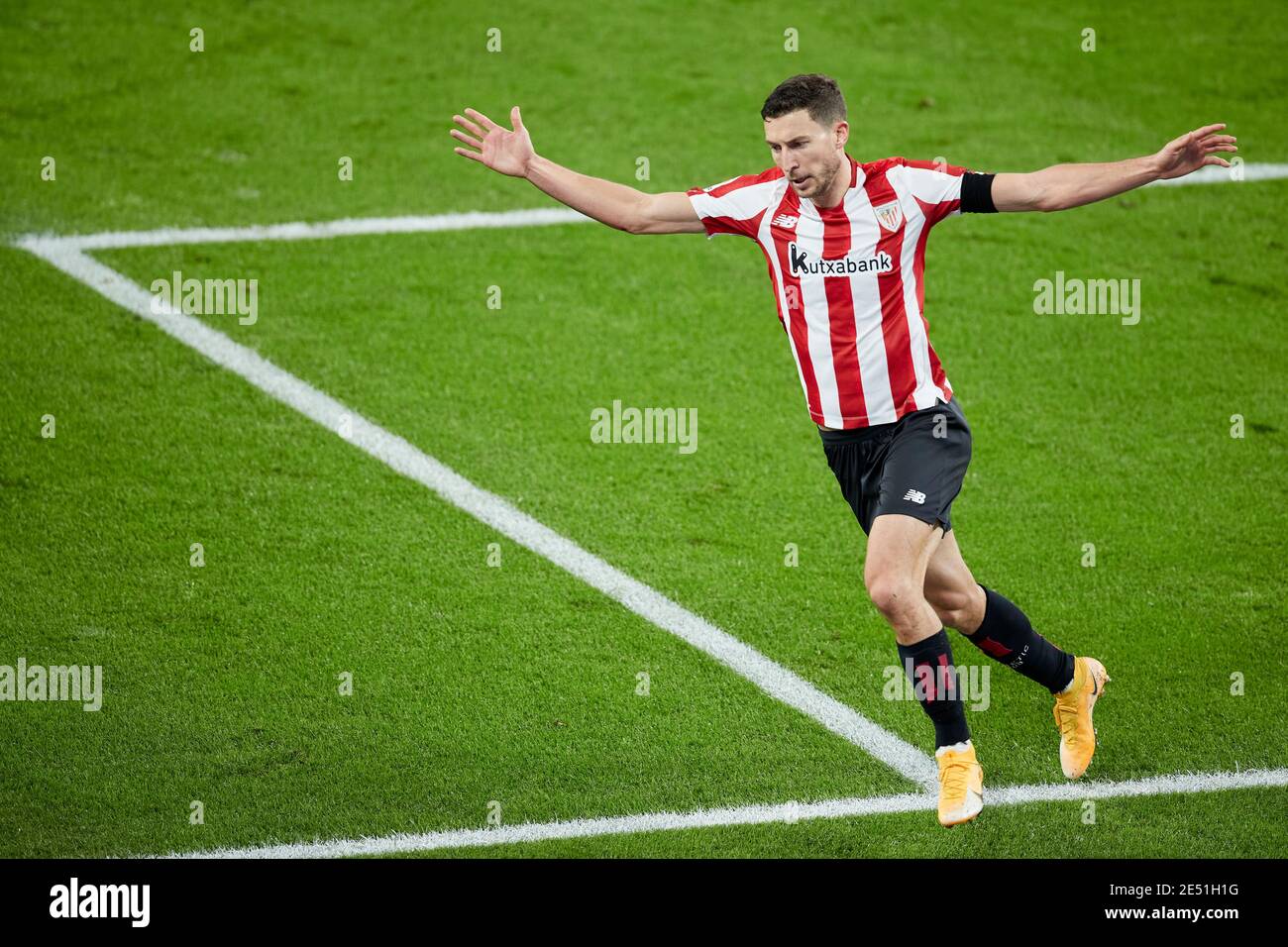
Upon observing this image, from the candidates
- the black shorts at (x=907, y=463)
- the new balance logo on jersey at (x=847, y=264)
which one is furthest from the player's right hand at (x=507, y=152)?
the black shorts at (x=907, y=463)

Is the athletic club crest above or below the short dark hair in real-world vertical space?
below

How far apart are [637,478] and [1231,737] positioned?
3179mm

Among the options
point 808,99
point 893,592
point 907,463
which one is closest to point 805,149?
point 808,99

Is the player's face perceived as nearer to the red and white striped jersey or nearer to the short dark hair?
the short dark hair

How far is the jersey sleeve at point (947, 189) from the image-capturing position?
5.71 m

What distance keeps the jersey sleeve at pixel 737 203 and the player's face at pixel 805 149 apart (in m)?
0.27

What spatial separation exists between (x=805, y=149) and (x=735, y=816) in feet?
8.09

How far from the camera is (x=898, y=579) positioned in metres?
5.38

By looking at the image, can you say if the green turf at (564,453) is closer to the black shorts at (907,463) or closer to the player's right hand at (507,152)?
the black shorts at (907,463)

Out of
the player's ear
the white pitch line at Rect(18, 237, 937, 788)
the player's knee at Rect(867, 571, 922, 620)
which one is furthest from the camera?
the white pitch line at Rect(18, 237, 937, 788)

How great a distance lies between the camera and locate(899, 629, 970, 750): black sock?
5.45 metres

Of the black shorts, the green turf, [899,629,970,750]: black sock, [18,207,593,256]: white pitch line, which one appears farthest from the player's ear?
[18,207,593,256]: white pitch line

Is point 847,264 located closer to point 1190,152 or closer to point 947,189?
point 947,189

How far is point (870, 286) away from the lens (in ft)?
18.9
